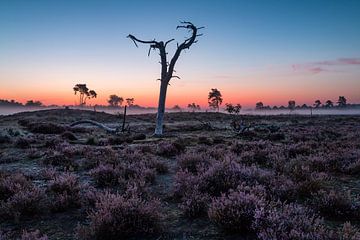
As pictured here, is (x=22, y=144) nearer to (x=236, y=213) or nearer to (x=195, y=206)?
(x=195, y=206)

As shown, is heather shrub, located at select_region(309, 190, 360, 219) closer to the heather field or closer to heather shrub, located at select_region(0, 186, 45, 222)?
the heather field

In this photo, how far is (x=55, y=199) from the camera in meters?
6.93

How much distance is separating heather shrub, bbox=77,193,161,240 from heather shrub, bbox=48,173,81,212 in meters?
1.70

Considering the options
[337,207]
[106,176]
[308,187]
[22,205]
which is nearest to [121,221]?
[22,205]

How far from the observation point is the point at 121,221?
5125 mm

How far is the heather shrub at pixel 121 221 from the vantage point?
16.5ft

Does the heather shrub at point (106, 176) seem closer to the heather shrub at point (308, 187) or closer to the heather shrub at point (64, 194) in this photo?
the heather shrub at point (64, 194)

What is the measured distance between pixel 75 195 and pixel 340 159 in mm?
9043

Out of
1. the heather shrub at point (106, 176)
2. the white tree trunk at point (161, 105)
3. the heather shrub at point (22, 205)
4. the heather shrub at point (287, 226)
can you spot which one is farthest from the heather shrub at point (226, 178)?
the white tree trunk at point (161, 105)

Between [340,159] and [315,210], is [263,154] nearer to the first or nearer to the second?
[340,159]

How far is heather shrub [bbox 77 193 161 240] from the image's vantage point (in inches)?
197

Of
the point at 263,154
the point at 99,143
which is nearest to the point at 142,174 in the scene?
the point at 263,154

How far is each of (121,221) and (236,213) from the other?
186 cm

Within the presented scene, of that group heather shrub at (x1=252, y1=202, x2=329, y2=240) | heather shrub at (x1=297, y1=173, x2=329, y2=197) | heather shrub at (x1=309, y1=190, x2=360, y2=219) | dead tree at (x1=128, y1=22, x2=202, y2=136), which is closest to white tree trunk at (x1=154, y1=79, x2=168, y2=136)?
dead tree at (x1=128, y1=22, x2=202, y2=136)
